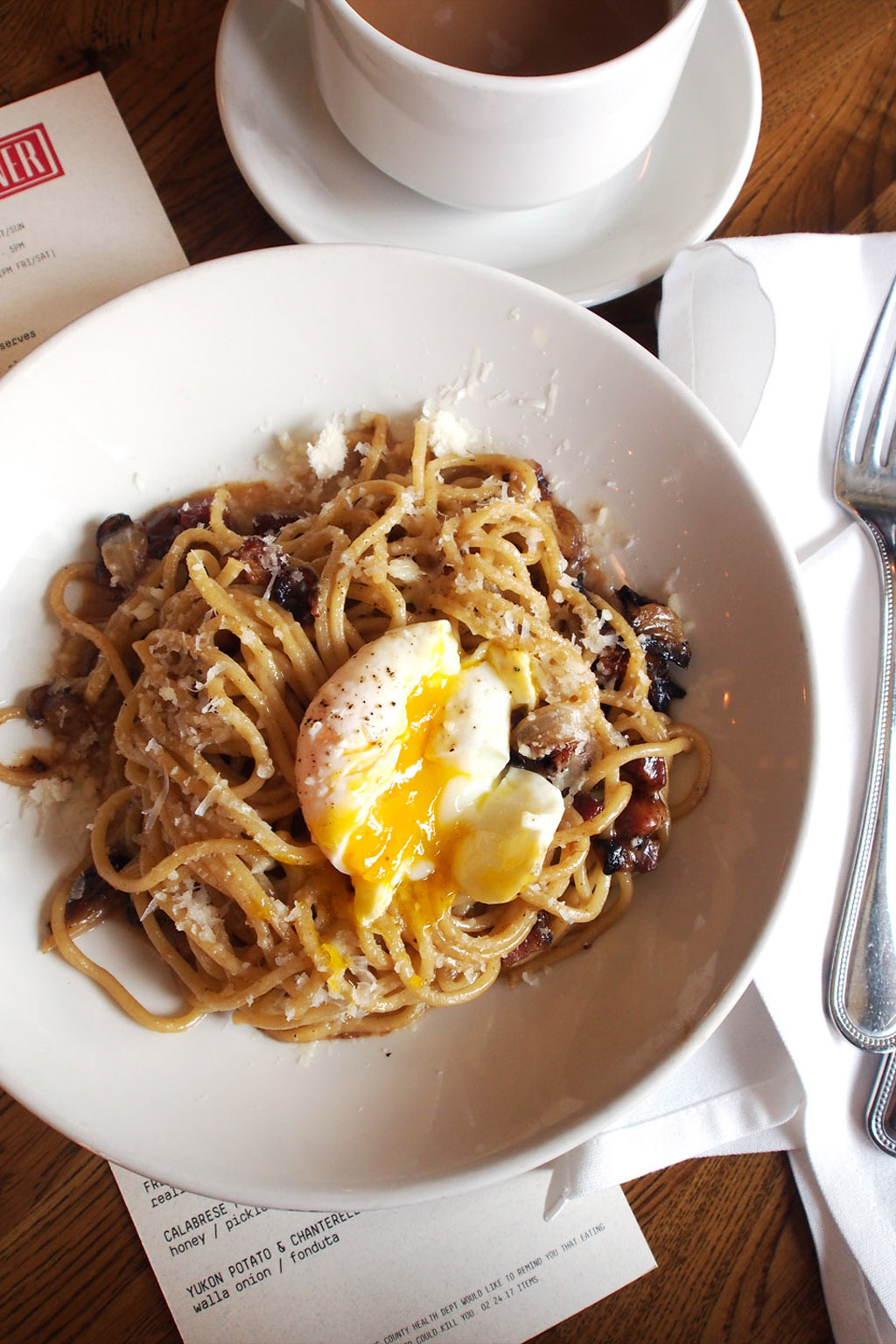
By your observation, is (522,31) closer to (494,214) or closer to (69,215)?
(494,214)

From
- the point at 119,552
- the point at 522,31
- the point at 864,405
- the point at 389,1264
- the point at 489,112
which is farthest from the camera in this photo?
the point at 864,405

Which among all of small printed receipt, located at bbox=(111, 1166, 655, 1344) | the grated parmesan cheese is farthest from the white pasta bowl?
small printed receipt, located at bbox=(111, 1166, 655, 1344)

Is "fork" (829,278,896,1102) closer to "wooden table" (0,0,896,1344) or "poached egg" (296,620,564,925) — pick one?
"wooden table" (0,0,896,1344)

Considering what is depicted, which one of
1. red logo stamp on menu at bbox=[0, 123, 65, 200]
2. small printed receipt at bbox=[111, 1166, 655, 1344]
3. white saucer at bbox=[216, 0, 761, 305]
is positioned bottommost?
small printed receipt at bbox=[111, 1166, 655, 1344]

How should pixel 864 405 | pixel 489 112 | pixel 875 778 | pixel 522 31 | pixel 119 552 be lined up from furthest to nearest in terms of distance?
1. pixel 864 405
2. pixel 875 778
3. pixel 119 552
4. pixel 522 31
5. pixel 489 112

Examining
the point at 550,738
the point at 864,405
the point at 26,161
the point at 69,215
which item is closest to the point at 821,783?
the point at 550,738

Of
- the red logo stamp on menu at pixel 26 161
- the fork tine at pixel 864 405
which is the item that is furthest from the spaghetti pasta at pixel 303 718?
the red logo stamp on menu at pixel 26 161
